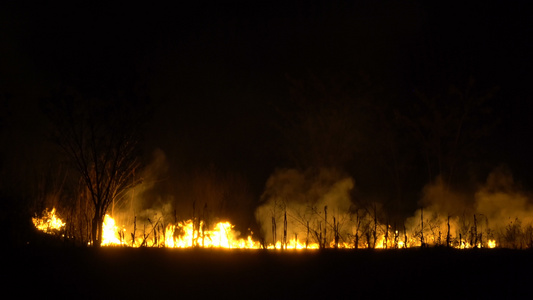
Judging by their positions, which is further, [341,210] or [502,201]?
[341,210]

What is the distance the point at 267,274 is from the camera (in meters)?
8.34

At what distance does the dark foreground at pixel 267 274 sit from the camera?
7695 millimetres

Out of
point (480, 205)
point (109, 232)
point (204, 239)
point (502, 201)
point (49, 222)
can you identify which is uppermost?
point (502, 201)

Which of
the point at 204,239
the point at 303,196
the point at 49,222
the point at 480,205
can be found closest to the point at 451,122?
the point at 480,205

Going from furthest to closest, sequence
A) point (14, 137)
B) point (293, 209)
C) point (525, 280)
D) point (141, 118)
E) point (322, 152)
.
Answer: point (322, 152)
point (293, 209)
point (14, 137)
point (141, 118)
point (525, 280)

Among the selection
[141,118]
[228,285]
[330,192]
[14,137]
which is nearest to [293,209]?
[330,192]

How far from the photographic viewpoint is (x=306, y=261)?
29.2 feet

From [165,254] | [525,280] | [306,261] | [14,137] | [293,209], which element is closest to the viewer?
[525,280]

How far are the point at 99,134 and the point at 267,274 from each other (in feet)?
25.5

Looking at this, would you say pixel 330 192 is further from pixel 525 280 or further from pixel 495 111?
pixel 525 280

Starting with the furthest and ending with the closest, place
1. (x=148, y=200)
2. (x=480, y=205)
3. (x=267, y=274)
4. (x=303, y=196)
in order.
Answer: (x=148, y=200), (x=303, y=196), (x=480, y=205), (x=267, y=274)

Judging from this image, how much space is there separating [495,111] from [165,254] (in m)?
17.3

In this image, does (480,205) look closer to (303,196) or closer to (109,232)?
(303,196)

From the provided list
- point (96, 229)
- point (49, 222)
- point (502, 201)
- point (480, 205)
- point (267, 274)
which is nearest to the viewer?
point (267, 274)
